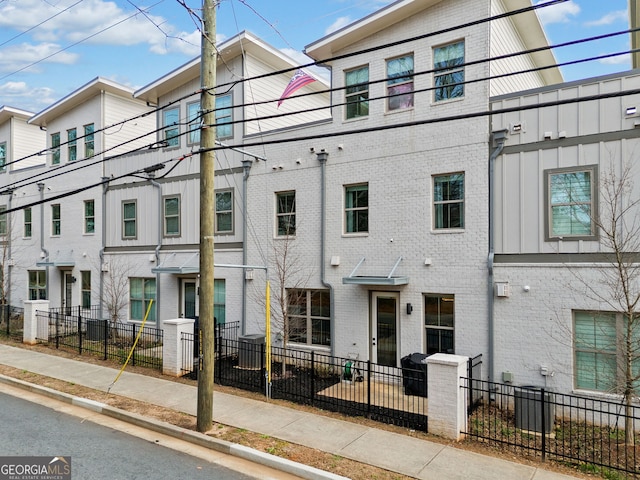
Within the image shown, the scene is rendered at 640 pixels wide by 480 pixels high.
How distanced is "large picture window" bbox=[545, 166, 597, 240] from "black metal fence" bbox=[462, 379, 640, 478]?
3.44 meters

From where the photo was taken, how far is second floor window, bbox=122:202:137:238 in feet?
60.7

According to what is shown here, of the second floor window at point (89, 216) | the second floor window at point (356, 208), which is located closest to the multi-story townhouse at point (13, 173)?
the second floor window at point (89, 216)

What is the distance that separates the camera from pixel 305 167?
45.1 ft

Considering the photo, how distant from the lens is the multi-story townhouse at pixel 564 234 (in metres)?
9.30

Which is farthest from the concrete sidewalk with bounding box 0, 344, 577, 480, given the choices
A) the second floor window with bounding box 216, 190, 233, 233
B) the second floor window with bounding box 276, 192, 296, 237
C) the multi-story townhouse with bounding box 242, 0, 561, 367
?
the second floor window with bounding box 216, 190, 233, 233

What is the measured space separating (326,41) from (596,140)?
768cm

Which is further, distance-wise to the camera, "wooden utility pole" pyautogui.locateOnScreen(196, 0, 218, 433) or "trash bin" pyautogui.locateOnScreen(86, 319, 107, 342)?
"trash bin" pyautogui.locateOnScreen(86, 319, 107, 342)

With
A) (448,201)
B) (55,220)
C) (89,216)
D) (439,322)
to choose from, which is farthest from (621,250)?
(55,220)

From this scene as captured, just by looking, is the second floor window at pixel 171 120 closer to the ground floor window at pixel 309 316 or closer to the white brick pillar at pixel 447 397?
the ground floor window at pixel 309 316

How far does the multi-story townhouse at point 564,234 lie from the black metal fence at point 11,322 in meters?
17.9

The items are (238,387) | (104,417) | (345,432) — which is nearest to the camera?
(345,432)

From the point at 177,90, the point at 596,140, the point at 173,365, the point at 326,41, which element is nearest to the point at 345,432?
the point at 173,365

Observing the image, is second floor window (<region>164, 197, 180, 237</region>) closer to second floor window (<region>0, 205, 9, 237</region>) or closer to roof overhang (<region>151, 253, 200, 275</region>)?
roof overhang (<region>151, 253, 200, 275</region>)

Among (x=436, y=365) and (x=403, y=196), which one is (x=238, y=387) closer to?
(x=436, y=365)
